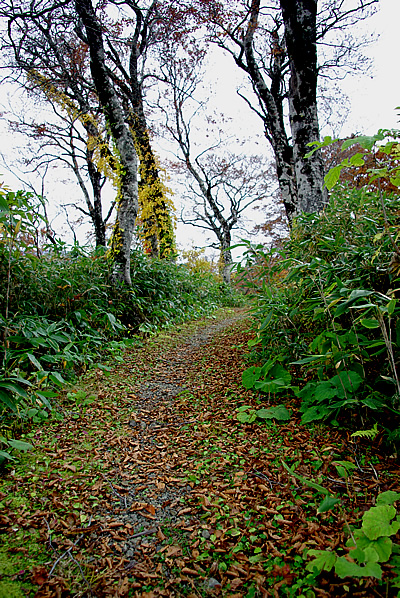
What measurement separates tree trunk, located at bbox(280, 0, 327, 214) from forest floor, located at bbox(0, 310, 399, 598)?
3.41 meters

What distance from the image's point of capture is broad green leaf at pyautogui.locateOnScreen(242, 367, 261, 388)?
8.61 ft

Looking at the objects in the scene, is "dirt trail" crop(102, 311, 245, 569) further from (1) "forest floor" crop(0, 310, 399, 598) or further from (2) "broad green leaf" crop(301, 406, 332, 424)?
Answer: (2) "broad green leaf" crop(301, 406, 332, 424)

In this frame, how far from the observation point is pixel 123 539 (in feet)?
4.60

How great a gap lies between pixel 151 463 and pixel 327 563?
3.93ft

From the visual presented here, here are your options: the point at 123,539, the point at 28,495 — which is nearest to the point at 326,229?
the point at 123,539

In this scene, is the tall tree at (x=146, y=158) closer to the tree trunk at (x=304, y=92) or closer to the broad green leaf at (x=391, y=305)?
the tree trunk at (x=304, y=92)

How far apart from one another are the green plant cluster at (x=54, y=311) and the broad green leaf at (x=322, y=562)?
5.32ft

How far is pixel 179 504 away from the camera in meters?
1.61

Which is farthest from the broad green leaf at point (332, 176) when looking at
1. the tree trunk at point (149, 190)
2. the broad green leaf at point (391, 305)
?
the tree trunk at point (149, 190)

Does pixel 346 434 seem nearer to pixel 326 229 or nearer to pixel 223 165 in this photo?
pixel 326 229

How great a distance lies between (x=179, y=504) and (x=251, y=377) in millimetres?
1264

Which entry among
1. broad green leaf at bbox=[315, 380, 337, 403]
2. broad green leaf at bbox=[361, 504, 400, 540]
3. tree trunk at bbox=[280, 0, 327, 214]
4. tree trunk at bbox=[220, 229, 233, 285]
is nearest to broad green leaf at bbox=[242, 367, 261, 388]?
broad green leaf at bbox=[315, 380, 337, 403]

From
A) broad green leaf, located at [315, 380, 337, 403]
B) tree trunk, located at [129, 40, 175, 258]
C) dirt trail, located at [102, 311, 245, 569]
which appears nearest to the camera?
dirt trail, located at [102, 311, 245, 569]

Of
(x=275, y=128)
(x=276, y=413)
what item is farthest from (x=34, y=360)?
(x=275, y=128)
